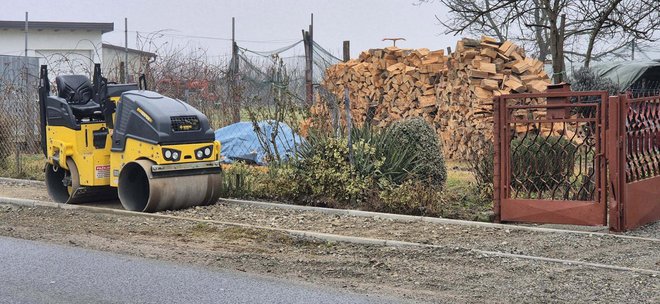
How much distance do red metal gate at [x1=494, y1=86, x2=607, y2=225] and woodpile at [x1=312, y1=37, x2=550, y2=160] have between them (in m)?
5.37

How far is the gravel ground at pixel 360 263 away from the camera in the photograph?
7.32 m

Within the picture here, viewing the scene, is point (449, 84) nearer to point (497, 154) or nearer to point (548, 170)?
point (548, 170)

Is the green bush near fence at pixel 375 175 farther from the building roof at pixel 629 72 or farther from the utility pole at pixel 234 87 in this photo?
the building roof at pixel 629 72

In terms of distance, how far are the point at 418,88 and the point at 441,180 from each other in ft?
26.1

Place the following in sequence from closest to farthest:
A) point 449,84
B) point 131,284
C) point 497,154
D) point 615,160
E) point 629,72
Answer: point 131,284, point 615,160, point 497,154, point 449,84, point 629,72

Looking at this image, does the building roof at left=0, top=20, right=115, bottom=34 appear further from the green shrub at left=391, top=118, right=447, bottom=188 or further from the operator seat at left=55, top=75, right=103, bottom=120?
the green shrub at left=391, top=118, right=447, bottom=188

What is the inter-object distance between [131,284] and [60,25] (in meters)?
29.9

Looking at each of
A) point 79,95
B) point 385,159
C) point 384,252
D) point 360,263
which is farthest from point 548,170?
point 79,95

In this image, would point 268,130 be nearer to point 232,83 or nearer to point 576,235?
point 232,83

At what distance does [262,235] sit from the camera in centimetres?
1013

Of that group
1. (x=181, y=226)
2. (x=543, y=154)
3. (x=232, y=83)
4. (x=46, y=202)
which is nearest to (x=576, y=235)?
(x=543, y=154)

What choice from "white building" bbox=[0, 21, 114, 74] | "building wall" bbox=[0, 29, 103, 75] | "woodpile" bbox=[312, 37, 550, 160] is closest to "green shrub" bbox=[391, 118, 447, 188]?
"woodpile" bbox=[312, 37, 550, 160]

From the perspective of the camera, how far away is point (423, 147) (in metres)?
12.4

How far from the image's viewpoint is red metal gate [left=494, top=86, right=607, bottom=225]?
991 cm
